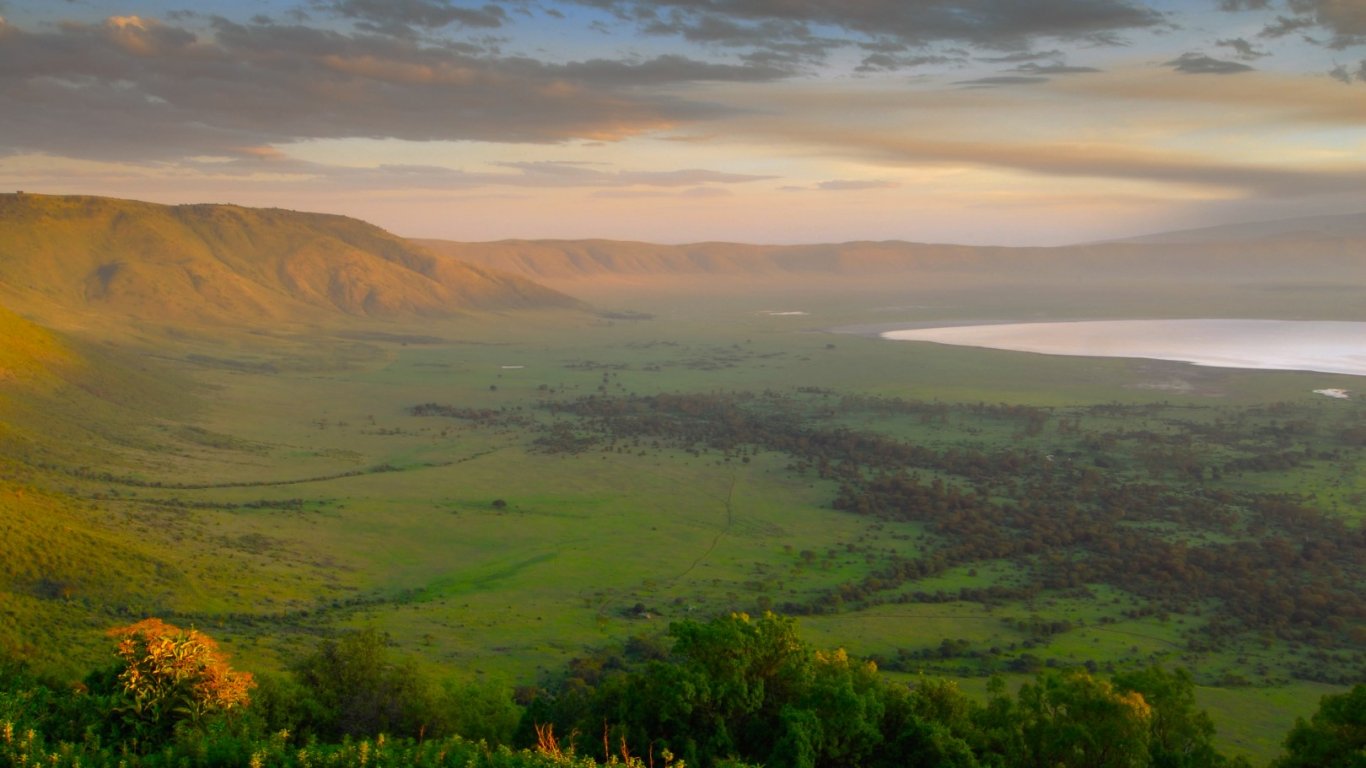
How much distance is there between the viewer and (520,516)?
218 ft

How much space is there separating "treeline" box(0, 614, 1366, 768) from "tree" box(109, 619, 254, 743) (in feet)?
0.11

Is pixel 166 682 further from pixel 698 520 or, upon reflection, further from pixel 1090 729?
pixel 698 520

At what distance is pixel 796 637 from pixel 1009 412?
7926 centimetres

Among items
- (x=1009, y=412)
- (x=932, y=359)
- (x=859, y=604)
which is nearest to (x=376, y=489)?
(x=859, y=604)

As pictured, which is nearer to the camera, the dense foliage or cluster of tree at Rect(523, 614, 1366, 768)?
cluster of tree at Rect(523, 614, 1366, 768)

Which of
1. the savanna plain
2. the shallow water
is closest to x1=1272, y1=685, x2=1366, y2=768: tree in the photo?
the savanna plain

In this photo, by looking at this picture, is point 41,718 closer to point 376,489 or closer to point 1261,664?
point 1261,664

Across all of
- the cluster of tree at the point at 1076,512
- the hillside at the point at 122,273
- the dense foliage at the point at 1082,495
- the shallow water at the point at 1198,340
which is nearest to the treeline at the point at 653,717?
the dense foliage at the point at 1082,495

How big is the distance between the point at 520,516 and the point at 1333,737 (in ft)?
165

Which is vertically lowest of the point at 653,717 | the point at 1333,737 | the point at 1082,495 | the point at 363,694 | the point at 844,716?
the point at 363,694

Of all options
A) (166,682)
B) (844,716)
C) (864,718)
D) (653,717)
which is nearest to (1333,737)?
(864,718)

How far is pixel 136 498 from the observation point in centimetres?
5956

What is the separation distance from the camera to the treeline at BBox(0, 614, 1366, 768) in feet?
66.5

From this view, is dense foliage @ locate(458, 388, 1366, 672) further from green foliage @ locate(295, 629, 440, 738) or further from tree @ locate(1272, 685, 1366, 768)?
green foliage @ locate(295, 629, 440, 738)
